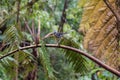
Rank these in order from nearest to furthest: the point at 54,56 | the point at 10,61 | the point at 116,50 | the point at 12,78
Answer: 1. the point at 116,50
2. the point at 10,61
3. the point at 12,78
4. the point at 54,56

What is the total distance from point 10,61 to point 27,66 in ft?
0.85

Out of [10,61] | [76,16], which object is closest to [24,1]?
[76,16]

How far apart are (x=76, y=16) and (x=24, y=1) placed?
1429mm

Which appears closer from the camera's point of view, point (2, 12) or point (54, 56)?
point (2, 12)

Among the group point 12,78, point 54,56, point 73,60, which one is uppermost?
point 73,60

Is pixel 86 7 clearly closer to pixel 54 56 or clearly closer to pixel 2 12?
pixel 2 12

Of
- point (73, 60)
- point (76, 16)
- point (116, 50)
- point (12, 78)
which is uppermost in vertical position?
point (116, 50)

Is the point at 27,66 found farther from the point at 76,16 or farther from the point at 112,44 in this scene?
the point at 76,16

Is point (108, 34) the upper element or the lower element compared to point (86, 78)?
upper

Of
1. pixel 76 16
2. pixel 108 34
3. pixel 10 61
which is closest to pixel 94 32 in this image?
pixel 108 34

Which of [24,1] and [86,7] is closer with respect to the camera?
[86,7]

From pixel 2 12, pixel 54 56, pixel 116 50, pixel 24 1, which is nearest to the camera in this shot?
pixel 116 50

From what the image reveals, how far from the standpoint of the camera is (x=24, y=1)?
3.47m

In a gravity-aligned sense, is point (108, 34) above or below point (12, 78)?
above
